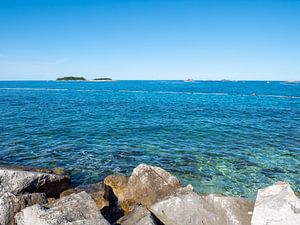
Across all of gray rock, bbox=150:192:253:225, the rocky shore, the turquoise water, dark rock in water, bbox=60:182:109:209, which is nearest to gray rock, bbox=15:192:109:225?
the rocky shore

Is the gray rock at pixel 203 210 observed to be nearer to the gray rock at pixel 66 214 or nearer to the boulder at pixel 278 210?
the boulder at pixel 278 210

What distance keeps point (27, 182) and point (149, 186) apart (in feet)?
15.5

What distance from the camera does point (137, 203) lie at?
11.4 m

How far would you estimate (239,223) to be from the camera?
28.0ft

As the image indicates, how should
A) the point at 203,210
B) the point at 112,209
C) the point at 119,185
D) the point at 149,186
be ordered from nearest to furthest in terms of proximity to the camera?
1. the point at 203,210
2. the point at 112,209
3. the point at 149,186
4. the point at 119,185

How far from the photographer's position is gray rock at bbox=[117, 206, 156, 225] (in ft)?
26.4

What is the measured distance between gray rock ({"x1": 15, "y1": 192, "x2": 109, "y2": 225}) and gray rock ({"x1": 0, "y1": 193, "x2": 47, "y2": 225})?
0.79 meters

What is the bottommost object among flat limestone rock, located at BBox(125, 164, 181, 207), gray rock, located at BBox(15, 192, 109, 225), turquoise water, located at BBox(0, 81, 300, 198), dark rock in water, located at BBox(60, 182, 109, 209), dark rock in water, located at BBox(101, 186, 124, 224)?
turquoise water, located at BBox(0, 81, 300, 198)

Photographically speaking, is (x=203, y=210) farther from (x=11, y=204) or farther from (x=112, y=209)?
(x=11, y=204)

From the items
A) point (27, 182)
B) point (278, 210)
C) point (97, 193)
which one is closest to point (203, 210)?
point (278, 210)

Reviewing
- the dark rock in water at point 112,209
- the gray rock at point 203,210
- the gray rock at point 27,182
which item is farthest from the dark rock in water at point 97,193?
the gray rock at point 203,210

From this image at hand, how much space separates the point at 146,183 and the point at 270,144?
52.8ft

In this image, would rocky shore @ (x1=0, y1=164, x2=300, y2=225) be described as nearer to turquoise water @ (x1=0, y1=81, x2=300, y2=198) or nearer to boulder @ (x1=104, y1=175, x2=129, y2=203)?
boulder @ (x1=104, y1=175, x2=129, y2=203)

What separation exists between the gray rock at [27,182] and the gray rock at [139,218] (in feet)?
13.7
